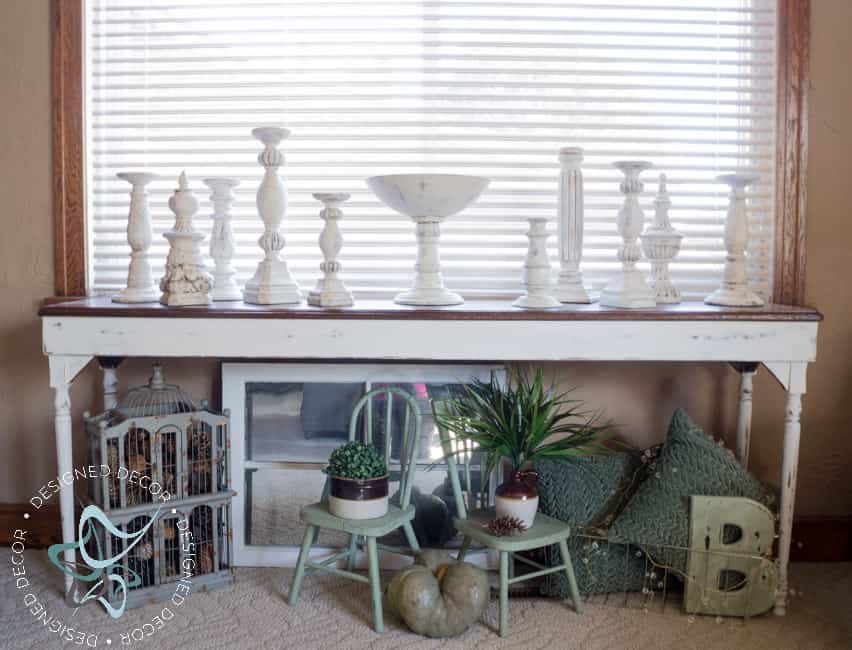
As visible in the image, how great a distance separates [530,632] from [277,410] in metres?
1.10

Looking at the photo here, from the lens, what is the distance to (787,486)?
248 cm

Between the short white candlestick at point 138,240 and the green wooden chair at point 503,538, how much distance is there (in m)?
0.99

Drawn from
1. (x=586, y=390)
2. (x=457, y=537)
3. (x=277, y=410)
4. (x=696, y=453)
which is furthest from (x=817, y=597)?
(x=277, y=410)

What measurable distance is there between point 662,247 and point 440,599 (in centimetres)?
129

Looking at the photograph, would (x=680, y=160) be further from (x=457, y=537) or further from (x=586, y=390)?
(x=457, y=537)

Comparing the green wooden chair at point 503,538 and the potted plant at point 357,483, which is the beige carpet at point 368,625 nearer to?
the green wooden chair at point 503,538

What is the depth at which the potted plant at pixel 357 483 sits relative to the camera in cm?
236

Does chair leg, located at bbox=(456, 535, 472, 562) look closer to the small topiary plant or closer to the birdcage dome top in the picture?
the small topiary plant

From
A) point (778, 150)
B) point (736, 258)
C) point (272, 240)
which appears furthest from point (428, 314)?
point (778, 150)

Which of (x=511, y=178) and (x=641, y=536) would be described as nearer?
(x=641, y=536)

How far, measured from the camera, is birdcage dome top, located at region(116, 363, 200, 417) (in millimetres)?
2604

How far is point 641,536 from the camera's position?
2.45 m

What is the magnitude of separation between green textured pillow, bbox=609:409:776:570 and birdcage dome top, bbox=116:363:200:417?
139 cm

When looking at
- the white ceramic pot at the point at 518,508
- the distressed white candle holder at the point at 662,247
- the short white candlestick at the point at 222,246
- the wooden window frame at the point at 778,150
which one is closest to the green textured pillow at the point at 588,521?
the white ceramic pot at the point at 518,508
